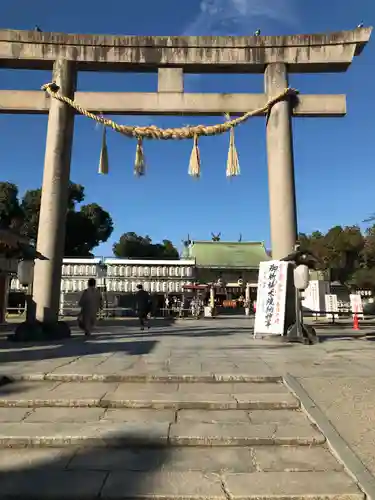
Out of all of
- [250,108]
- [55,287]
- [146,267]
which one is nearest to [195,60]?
[250,108]

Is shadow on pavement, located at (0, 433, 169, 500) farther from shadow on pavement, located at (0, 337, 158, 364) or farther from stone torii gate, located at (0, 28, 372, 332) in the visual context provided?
stone torii gate, located at (0, 28, 372, 332)

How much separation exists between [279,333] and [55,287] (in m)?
5.59

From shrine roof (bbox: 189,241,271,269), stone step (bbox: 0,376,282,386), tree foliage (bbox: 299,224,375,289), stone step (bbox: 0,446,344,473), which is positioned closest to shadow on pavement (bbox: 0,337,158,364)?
stone step (bbox: 0,376,282,386)

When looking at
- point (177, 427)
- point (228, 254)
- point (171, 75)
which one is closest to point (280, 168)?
point (171, 75)

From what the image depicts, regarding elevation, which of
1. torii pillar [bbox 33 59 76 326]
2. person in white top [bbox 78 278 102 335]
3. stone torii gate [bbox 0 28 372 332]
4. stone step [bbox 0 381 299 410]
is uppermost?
stone torii gate [bbox 0 28 372 332]

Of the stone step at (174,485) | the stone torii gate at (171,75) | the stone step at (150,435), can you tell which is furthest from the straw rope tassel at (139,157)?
the stone step at (174,485)

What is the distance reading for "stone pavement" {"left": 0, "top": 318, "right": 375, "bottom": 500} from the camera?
317 cm

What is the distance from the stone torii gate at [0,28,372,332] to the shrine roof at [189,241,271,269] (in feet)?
62.3

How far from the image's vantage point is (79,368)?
6.24 meters

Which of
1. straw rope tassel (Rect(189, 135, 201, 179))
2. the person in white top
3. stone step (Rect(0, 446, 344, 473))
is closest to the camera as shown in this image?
stone step (Rect(0, 446, 344, 473))

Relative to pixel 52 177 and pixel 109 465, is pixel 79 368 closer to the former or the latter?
pixel 109 465

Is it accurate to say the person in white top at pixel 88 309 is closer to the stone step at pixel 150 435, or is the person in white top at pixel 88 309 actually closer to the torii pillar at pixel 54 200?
the torii pillar at pixel 54 200

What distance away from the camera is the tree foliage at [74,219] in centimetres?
3191

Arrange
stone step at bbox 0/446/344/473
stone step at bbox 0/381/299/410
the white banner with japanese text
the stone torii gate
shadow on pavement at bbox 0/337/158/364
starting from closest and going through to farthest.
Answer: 1. stone step at bbox 0/446/344/473
2. stone step at bbox 0/381/299/410
3. shadow on pavement at bbox 0/337/158/364
4. the white banner with japanese text
5. the stone torii gate
